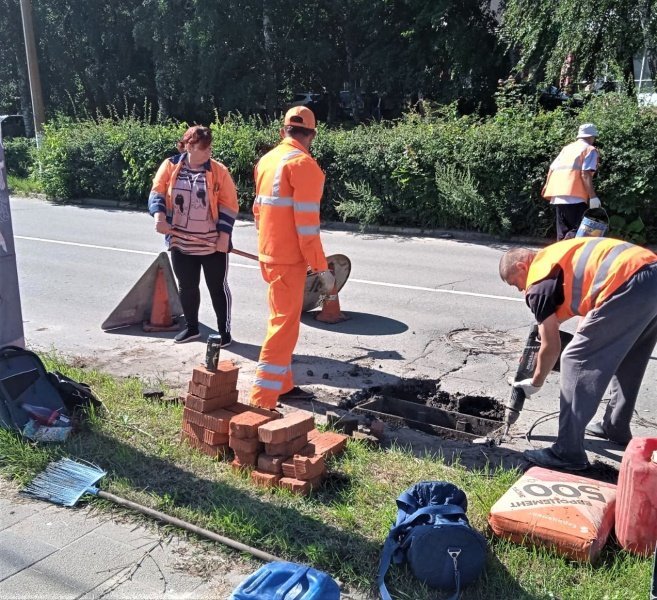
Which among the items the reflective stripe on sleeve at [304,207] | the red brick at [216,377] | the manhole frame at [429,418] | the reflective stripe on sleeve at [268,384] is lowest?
the manhole frame at [429,418]

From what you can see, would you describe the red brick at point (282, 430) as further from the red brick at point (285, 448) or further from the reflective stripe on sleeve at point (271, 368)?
the reflective stripe on sleeve at point (271, 368)

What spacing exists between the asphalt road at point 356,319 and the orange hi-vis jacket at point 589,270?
1646 millimetres

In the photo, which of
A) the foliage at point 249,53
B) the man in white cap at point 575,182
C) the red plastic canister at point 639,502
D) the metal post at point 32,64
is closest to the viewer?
the red plastic canister at point 639,502

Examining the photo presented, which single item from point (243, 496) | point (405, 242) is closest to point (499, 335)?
point (243, 496)

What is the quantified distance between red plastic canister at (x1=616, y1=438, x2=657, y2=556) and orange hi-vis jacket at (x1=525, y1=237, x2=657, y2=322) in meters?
0.95

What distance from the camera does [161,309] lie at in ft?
25.2

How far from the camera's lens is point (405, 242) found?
13.4 meters

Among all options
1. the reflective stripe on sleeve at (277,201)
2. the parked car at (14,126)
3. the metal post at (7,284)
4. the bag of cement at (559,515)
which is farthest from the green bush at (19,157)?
the bag of cement at (559,515)

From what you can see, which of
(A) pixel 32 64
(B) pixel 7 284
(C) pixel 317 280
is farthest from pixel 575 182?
(A) pixel 32 64

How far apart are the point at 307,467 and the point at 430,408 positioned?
1715 mm

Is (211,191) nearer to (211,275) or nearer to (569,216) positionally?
(211,275)

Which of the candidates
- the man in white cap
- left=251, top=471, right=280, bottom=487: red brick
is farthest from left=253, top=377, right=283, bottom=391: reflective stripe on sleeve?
the man in white cap

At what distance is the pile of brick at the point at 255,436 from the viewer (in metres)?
3.97

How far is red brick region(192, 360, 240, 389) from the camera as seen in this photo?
4336 mm
